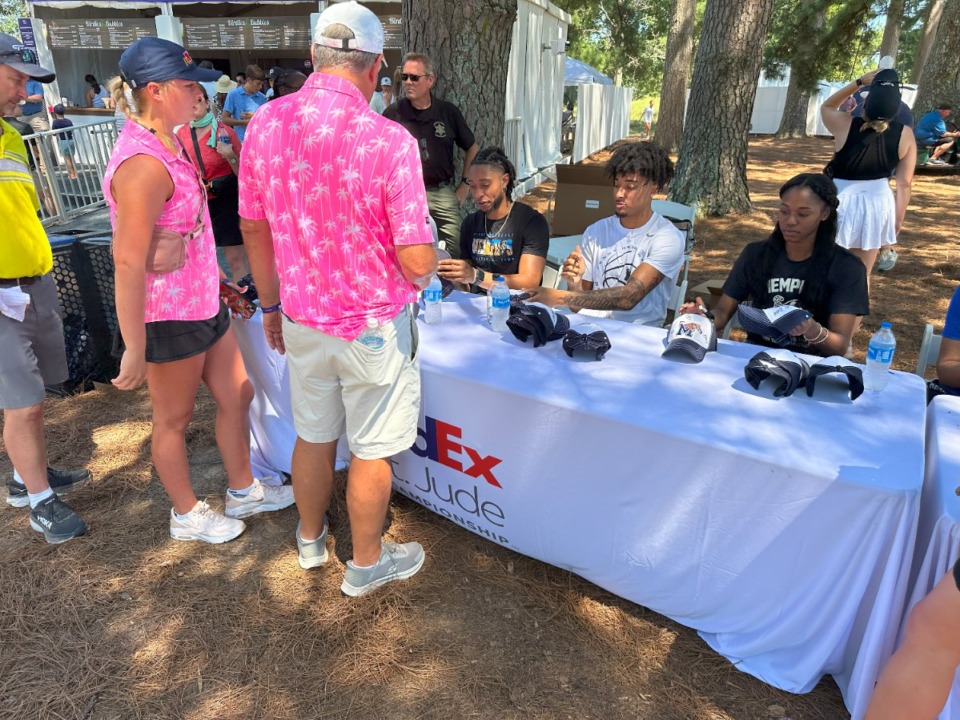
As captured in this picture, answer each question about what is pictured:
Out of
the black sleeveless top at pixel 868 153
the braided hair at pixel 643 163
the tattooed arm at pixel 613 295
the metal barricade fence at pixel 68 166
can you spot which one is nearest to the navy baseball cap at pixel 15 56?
the tattooed arm at pixel 613 295

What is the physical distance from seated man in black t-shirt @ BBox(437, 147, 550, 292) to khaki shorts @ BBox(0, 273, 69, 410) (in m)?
1.75

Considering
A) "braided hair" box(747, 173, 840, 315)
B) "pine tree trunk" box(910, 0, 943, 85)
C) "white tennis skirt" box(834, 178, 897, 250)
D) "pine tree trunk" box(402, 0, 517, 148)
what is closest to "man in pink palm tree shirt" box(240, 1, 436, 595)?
"braided hair" box(747, 173, 840, 315)

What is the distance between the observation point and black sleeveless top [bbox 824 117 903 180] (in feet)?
13.1

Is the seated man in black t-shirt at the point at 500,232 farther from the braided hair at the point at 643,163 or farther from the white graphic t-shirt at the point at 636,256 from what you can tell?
the braided hair at the point at 643,163

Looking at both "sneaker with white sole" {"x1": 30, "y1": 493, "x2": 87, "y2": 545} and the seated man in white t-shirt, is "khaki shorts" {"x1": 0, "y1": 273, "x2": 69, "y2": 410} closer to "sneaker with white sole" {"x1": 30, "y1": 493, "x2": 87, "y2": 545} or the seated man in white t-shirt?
"sneaker with white sole" {"x1": 30, "y1": 493, "x2": 87, "y2": 545}

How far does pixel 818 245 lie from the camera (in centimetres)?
258

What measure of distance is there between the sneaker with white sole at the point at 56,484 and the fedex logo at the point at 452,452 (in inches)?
68.0

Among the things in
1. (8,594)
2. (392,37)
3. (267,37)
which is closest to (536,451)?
(8,594)

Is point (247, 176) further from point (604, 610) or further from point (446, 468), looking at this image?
point (604, 610)

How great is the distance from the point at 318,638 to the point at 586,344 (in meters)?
1.33

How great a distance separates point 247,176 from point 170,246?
1.30 ft

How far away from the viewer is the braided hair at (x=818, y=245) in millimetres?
2479

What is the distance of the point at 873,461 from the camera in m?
1.63

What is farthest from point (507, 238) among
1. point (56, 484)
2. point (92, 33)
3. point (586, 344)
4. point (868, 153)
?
point (92, 33)
